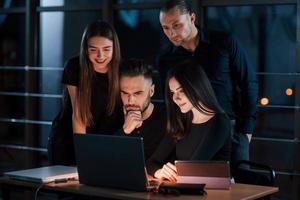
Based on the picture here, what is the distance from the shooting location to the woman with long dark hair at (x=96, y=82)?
352cm

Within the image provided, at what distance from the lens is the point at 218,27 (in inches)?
196

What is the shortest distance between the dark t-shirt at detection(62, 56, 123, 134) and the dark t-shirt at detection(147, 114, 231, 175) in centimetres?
45

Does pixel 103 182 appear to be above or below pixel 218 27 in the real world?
below

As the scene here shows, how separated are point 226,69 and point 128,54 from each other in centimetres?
184

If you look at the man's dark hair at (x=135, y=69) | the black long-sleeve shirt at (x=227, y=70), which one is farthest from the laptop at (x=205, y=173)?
the black long-sleeve shirt at (x=227, y=70)

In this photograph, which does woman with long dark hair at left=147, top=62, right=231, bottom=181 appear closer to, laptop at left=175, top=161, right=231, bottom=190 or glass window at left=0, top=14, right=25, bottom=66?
laptop at left=175, top=161, right=231, bottom=190

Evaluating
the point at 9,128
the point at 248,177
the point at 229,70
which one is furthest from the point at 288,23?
the point at 9,128

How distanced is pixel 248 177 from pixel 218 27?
1839mm

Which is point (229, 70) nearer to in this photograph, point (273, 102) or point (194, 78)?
point (194, 78)

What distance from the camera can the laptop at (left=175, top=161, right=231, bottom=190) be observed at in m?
2.84

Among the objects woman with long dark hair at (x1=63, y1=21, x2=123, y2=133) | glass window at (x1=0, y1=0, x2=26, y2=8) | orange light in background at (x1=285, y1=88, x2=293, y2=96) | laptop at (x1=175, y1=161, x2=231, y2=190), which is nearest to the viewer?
laptop at (x1=175, y1=161, x2=231, y2=190)

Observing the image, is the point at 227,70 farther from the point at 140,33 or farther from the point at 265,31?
the point at 140,33

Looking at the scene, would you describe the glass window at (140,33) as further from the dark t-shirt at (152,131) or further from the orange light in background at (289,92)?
the dark t-shirt at (152,131)

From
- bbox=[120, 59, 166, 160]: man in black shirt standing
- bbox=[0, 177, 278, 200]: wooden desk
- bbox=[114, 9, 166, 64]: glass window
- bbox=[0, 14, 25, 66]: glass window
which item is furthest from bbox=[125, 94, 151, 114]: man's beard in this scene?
bbox=[0, 14, 25, 66]: glass window
